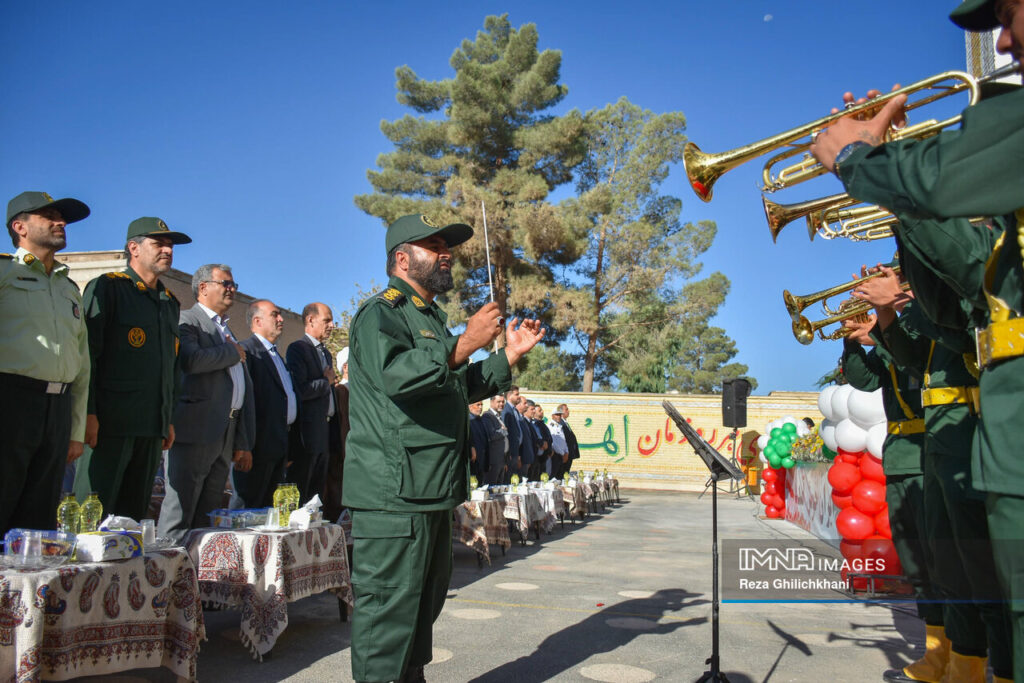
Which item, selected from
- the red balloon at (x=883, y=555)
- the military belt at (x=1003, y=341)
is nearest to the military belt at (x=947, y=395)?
the military belt at (x=1003, y=341)

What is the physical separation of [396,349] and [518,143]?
82.0ft

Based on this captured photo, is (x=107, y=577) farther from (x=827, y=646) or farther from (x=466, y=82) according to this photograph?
(x=466, y=82)

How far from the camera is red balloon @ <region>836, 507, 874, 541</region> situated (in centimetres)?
637

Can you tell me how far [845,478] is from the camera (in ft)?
23.3

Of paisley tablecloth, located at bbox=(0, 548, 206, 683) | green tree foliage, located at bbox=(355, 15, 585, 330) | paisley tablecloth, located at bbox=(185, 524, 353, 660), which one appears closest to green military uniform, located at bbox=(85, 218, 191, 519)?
paisley tablecloth, located at bbox=(185, 524, 353, 660)

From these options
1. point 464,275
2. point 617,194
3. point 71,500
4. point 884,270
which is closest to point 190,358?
point 71,500

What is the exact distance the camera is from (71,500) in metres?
3.03

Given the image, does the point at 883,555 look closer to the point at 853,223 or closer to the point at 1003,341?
the point at 853,223

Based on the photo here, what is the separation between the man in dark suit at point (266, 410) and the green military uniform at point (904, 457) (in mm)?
3977

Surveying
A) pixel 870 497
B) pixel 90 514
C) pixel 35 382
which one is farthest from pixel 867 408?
pixel 35 382

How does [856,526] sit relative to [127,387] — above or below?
below

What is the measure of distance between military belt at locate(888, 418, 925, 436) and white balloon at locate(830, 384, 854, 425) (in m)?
3.20

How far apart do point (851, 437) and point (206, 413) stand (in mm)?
5813

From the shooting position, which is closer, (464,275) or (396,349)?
(396,349)
